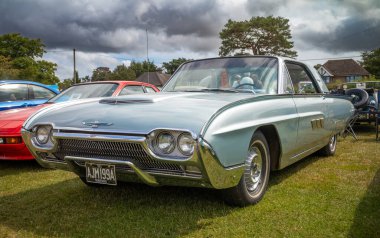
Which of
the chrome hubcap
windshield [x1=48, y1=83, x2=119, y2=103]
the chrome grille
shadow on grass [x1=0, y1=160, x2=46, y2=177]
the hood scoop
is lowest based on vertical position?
shadow on grass [x1=0, y1=160, x2=46, y2=177]

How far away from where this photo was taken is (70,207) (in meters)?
3.43

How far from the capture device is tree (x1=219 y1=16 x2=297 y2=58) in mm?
43938

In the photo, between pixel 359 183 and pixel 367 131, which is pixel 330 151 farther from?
pixel 367 131

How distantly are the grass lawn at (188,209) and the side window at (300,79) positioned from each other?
1060 mm

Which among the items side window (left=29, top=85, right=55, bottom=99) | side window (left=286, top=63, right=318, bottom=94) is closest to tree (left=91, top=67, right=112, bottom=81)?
side window (left=29, top=85, right=55, bottom=99)

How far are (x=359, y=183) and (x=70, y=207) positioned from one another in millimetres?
3090

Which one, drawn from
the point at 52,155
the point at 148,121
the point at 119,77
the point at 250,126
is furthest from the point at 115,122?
the point at 119,77

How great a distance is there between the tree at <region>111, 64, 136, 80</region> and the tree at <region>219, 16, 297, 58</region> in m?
46.5

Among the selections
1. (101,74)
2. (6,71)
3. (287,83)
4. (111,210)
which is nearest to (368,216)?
(287,83)

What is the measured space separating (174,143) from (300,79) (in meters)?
2.56

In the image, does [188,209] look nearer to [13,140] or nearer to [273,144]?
[273,144]

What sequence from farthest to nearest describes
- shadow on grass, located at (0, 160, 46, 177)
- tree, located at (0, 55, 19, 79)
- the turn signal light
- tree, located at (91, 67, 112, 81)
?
tree, located at (91, 67, 112, 81) → tree, located at (0, 55, 19, 79) → shadow on grass, located at (0, 160, 46, 177) → the turn signal light

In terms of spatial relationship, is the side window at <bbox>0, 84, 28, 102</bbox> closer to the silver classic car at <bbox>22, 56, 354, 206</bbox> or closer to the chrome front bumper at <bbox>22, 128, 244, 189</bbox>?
the silver classic car at <bbox>22, 56, 354, 206</bbox>

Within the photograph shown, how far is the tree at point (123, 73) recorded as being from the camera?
288 ft
